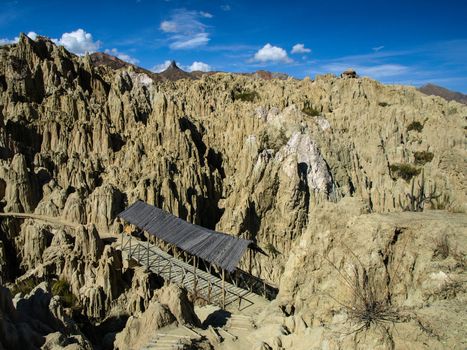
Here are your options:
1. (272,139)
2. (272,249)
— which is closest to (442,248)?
(272,249)

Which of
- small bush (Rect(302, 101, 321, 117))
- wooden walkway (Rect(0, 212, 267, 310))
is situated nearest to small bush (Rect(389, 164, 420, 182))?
small bush (Rect(302, 101, 321, 117))

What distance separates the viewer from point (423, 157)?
38.3 metres

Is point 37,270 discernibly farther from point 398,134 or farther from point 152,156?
point 398,134

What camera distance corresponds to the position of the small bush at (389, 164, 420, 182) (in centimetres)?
3491

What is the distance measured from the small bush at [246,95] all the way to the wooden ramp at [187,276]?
118 ft

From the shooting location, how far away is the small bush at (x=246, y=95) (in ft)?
186

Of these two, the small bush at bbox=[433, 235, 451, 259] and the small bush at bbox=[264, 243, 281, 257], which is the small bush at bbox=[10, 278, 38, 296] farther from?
the small bush at bbox=[433, 235, 451, 259]

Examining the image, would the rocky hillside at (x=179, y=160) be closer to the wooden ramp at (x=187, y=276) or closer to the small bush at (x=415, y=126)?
the small bush at (x=415, y=126)

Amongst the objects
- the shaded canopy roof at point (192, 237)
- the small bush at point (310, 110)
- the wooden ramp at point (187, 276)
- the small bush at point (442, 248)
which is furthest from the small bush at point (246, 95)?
the small bush at point (442, 248)

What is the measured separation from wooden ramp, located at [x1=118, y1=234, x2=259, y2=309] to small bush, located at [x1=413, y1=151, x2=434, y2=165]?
86.8 ft

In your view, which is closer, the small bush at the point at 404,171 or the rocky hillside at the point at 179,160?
the rocky hillside at the point at 179,160

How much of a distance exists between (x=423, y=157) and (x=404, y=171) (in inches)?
165

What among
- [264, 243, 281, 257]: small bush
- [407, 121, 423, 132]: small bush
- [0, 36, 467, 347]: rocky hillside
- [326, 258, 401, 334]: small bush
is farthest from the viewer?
[407, 121, 423, 132]: small bush

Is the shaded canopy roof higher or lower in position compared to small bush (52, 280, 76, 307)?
higher
